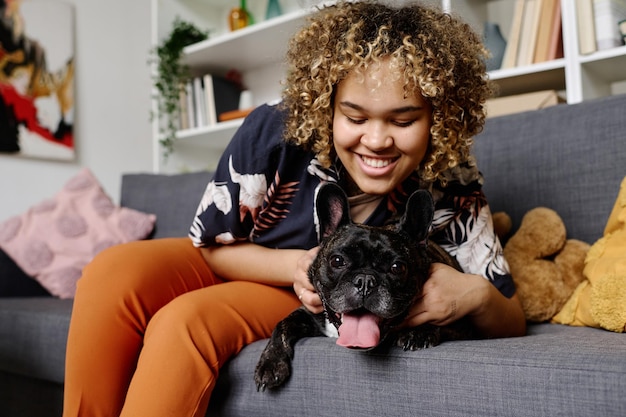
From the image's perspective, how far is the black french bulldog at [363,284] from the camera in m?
1.06

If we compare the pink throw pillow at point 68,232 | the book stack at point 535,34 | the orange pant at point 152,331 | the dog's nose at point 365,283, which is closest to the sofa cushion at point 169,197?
the pink throw pillow at point 68,232

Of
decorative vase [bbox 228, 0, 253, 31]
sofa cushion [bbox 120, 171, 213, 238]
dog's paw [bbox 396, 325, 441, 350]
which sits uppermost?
decorative vase [bbox 228, 0, 253, 31]

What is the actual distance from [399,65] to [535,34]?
1.46 meters

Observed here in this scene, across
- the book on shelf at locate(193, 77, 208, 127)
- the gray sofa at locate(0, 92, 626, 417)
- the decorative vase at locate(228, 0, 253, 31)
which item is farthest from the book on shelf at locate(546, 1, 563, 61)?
the book on shelf at locate(193, 77, 208, 127)

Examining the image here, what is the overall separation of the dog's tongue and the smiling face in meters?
0.30

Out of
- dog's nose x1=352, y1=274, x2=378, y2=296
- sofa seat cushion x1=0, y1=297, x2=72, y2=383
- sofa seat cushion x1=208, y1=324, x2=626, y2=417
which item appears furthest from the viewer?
sofa seat cushion x1=0, y1=297, x2=72, y2=383

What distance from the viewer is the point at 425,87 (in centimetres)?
117

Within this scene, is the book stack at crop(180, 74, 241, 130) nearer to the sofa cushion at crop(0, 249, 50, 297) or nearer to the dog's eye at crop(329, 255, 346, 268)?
the sofa cushion at crop(0, 249, 50, 297)

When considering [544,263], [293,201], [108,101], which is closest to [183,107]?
[108,101]

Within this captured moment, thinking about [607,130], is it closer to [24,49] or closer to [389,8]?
[389,8]

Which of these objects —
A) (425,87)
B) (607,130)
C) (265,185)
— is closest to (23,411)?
(265,185)

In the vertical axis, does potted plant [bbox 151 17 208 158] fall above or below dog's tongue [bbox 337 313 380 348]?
above

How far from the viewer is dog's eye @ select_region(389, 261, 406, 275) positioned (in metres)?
1.10

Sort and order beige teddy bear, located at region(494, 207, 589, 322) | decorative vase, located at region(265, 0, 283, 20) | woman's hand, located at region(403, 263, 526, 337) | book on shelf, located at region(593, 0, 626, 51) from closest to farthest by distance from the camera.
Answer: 1. woman's hand, located at region(403, 263, 526, 337)
2. beige teddy bear, located at region(494, 207, 589, 322)
3. book on shelf, located at region(593, 0, 626, 51)
4. decorative vase, located at region(265, 0, 283, 20)
